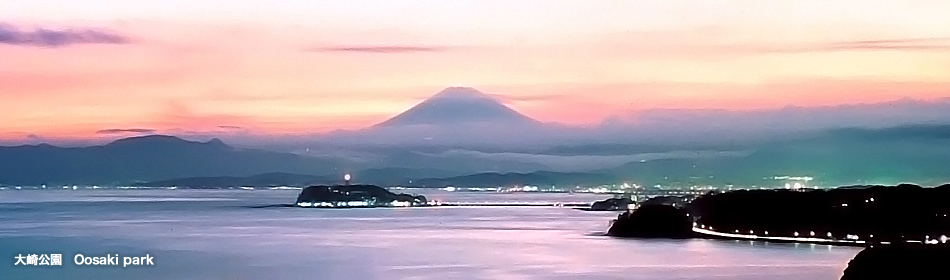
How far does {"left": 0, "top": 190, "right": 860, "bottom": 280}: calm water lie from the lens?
8.41 m

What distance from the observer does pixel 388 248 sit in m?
14.2

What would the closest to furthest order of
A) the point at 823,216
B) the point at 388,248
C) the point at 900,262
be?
1. the point at 900,262
2. the point at 823,216
3. the point at 388,248

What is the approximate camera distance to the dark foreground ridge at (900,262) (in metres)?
7.64

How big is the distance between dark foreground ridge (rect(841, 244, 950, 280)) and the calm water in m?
0.66

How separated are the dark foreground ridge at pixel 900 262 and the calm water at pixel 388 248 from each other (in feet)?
2.16

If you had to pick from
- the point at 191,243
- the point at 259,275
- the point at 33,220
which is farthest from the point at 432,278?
the point at 33,220

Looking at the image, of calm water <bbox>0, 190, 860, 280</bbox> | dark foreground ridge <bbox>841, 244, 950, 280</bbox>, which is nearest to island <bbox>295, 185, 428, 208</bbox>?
calm water <bbox>0, 190, 860, 280</bbox>

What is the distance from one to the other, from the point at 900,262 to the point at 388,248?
7.62m

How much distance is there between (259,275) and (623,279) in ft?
13.0

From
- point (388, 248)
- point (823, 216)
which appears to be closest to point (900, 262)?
point (823, 216)

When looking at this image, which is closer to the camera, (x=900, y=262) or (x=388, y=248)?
(x=900, y=262)

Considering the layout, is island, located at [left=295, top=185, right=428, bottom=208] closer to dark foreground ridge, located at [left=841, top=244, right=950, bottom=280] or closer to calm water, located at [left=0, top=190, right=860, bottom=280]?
calm water, located at [left=0, top=190, right=860, bottom=280]

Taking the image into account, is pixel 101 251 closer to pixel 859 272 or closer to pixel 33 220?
pixel 33 220

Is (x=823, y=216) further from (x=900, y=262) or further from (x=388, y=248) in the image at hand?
(x=388, y=248)
